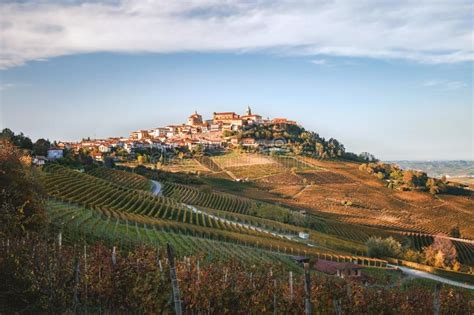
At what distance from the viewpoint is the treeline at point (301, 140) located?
144175 millimetres

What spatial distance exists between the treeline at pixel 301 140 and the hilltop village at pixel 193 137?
16.3ft

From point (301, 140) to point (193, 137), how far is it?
135 feet

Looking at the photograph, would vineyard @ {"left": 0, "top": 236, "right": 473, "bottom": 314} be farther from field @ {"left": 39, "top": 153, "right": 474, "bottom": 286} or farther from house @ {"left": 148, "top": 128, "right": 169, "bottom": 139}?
house @ {"left": 148, "top": 128, "right": 169, "bottom": 139}

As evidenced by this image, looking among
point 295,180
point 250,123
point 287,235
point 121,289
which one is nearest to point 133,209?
point 287,235

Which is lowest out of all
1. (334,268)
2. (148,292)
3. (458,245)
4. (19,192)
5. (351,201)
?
(458,245)

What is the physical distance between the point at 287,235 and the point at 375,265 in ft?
42.2

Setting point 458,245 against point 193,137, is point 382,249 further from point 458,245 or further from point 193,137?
point 193,137

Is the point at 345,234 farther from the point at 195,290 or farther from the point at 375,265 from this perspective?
the point at 195,290

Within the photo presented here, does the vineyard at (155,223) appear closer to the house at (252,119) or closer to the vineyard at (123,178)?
the vineyard at (123,178)

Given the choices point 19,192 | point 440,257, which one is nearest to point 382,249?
point 440,257

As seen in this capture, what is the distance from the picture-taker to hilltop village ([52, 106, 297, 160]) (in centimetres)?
13800

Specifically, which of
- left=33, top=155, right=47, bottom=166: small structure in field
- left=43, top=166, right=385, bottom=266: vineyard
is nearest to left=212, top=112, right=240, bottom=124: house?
left=43, top=166, right=385, bottom=266: vineyard

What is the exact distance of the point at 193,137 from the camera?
164125 millimetres

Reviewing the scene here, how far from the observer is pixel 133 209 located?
42719 millimetres
